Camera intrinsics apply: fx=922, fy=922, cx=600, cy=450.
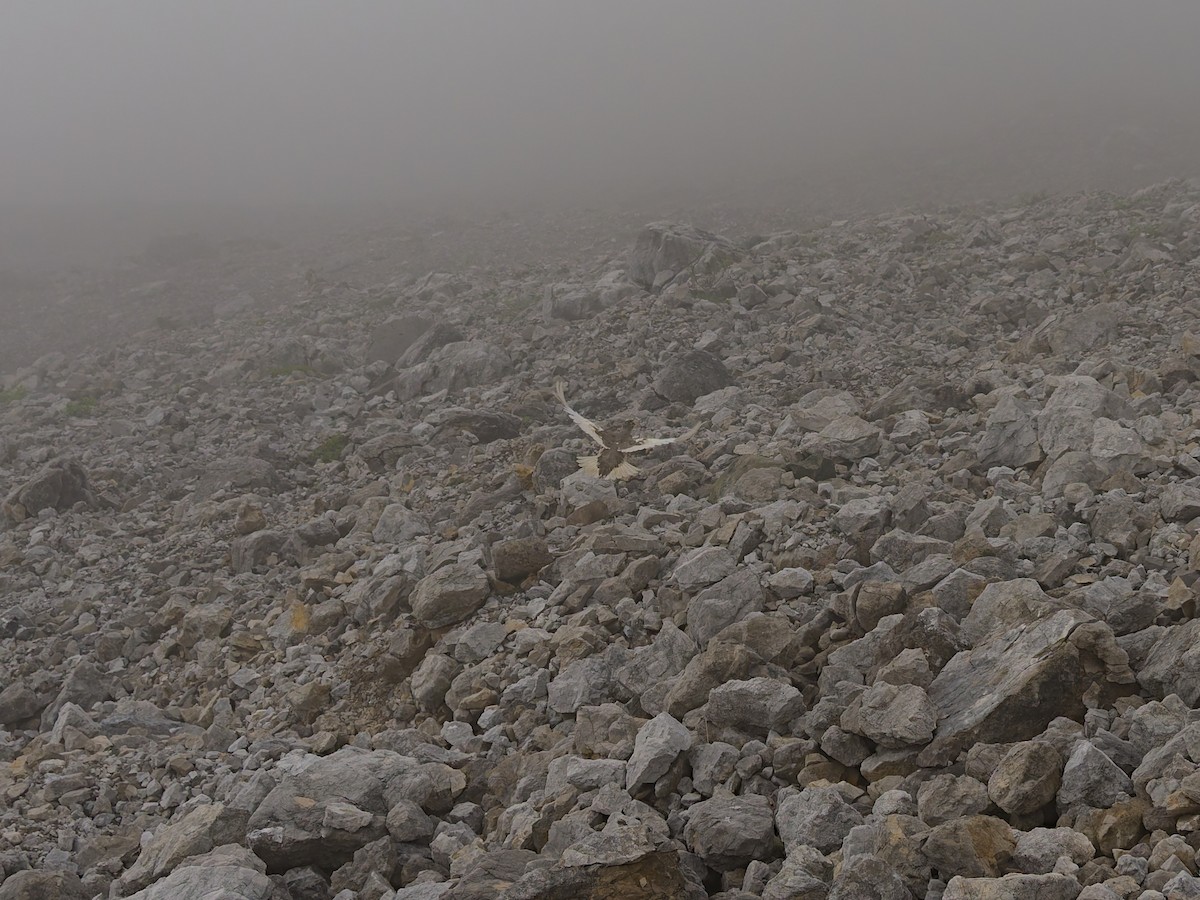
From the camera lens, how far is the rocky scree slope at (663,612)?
525 cm

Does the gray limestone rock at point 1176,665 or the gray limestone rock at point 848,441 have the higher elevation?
the gray limestone rock at point 848,441

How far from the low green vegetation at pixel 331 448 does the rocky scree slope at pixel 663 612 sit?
0.16m

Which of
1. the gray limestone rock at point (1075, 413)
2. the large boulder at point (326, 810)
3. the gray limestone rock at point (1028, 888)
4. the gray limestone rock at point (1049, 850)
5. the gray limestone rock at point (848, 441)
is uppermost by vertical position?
the gray limestone rock at point (1075, 413)

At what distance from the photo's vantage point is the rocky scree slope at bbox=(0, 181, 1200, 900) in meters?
5.25

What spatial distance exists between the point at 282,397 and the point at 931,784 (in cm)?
1437

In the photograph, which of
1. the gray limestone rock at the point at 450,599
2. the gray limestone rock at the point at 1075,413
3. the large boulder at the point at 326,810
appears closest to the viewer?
the large boulder at the point at 326,810

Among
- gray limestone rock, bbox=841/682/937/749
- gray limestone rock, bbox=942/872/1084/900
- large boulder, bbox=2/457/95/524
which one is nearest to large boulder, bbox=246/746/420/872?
gray limestone rock, bbox=841/682/937/749

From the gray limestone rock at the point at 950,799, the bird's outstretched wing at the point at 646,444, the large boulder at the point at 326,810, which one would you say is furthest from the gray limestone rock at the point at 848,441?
the large boulder at the point at 326,810

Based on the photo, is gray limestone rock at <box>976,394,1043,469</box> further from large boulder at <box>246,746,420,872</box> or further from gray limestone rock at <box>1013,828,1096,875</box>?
large boulder at <box>246,746,420,872</box>

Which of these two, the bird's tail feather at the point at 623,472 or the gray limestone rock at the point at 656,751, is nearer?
the gray limestone rock at the point at 656,751

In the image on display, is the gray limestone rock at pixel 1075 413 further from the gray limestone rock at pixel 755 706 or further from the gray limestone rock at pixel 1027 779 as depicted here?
the gray limestone rock at pixel 1027 779

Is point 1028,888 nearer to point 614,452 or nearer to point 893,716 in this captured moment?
point 893,716

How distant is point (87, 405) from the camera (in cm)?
1766

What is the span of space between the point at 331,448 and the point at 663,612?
27.5 ft
